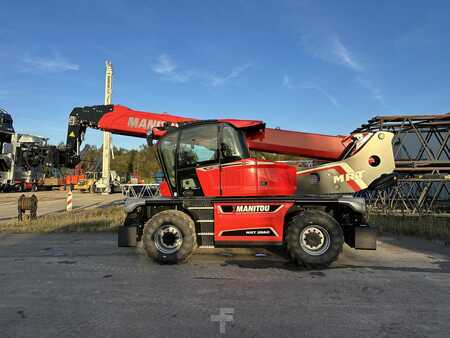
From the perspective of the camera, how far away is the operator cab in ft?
21.1

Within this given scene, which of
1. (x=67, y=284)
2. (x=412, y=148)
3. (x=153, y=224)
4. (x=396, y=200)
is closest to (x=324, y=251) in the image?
(x=153, y=224)

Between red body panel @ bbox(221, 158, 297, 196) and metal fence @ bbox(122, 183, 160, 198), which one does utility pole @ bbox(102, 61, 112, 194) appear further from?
red body panel @ bbox(221, 158, 297, 196)

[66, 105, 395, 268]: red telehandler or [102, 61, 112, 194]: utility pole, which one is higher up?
[102, 61, 112, 194]: utility pole

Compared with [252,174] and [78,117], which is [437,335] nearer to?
[252,174]

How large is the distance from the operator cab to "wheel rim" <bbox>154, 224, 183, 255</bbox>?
0.76m

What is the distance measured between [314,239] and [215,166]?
2264mm

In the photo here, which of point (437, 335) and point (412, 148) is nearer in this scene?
point (437, 335)

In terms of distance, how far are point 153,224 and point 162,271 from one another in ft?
2.92

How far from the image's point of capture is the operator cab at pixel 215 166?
6.44 m

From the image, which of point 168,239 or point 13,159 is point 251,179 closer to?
A: point 168,239

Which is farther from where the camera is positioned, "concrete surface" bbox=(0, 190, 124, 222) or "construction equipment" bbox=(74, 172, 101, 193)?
"construction equipment" bbox=(74, 172, 101, 193)

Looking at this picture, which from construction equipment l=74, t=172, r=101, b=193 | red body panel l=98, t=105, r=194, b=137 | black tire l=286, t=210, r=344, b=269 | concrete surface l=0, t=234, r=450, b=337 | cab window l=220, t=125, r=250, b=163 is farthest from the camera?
construction equipment l=74, t=172, r=101, b=193

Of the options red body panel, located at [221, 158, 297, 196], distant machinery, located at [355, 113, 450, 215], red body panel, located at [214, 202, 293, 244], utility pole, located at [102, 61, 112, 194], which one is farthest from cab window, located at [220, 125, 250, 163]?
utility pole, located at [102, 61, 112, 194]

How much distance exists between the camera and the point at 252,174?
642cm
